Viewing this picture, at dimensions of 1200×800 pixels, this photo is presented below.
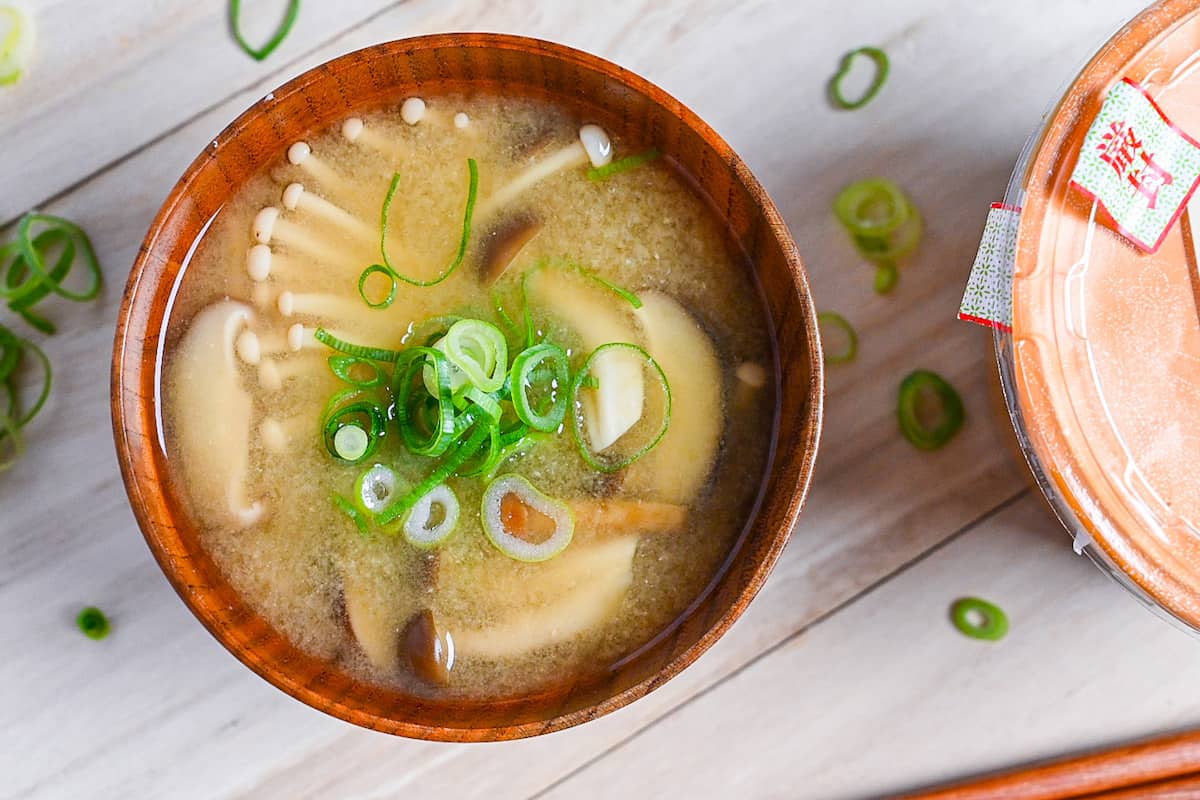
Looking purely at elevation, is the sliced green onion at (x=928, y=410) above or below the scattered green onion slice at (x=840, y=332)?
below

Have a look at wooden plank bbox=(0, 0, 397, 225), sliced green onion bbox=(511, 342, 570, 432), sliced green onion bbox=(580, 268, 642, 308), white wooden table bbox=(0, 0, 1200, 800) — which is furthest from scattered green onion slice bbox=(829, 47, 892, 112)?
wooden plank bbox=(0, 0, 397, 225)

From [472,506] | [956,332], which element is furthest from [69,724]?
[956,332]

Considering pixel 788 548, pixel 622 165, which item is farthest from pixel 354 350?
pixel 788 548

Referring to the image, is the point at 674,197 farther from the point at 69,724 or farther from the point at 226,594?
the point at 69,724

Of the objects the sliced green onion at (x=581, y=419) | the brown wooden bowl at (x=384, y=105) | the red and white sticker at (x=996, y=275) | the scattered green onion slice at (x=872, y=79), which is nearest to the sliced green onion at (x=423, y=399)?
the sliced green onion at (x=581, y=419)

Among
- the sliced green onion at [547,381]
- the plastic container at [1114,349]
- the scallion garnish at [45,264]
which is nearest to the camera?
the plastic container at [1114,349]

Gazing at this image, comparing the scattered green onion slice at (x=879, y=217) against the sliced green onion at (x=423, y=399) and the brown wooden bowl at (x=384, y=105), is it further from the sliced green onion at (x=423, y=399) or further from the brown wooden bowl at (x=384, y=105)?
the sliced green onion at (x=423, y=399)
